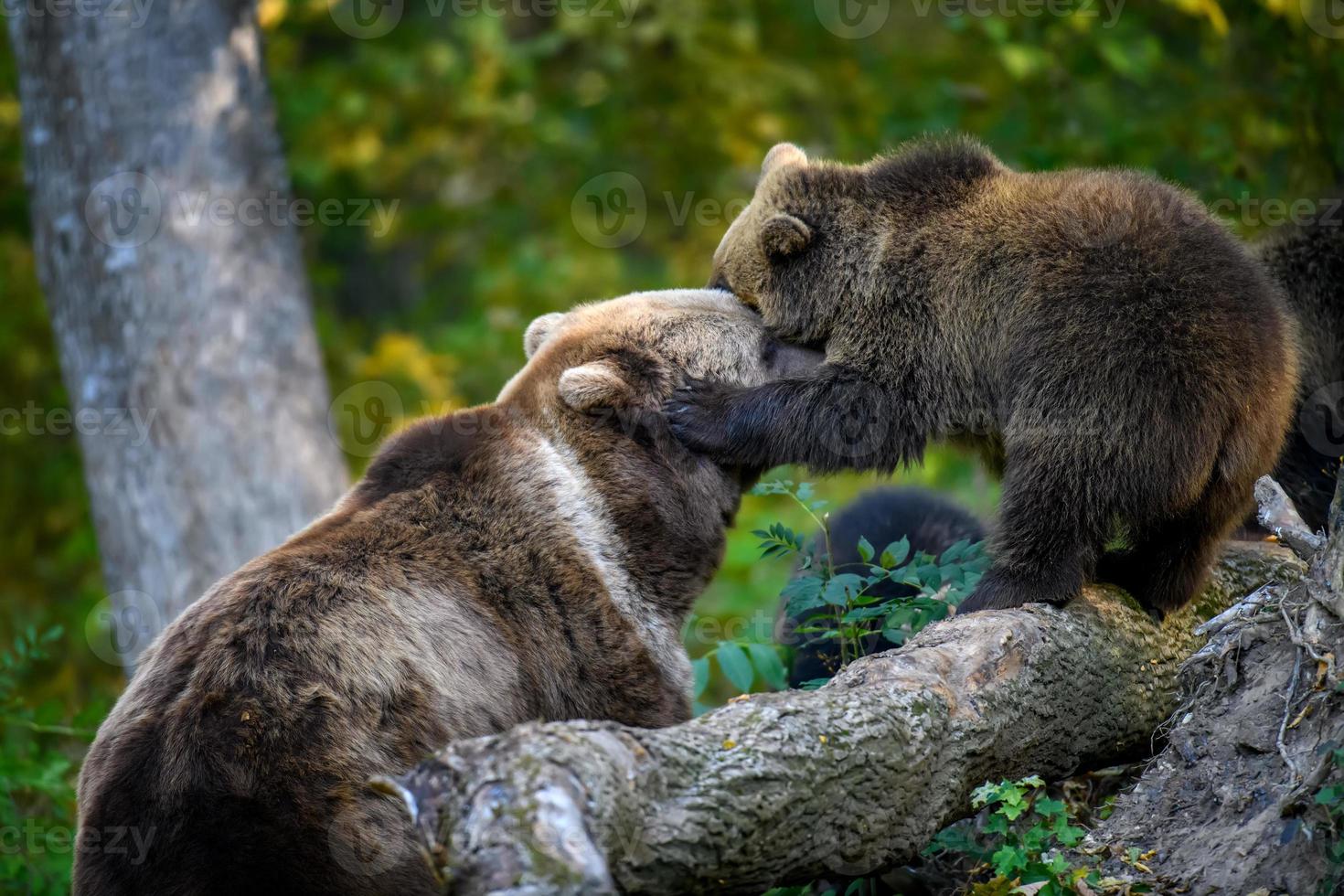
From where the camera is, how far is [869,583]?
405cm

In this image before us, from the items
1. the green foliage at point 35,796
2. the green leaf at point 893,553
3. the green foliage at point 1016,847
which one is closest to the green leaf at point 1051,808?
the green foliage at point 1016,847

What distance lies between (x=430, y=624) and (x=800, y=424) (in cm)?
149

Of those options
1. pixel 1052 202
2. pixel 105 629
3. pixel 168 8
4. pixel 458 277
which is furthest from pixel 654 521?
pixel 458 277

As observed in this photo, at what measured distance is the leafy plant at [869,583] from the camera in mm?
4031

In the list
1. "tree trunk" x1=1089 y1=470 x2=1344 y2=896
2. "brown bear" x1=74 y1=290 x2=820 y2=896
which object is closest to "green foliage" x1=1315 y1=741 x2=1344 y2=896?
"tree trunk" x1=1089 y1=470 x2=1344 y2=896

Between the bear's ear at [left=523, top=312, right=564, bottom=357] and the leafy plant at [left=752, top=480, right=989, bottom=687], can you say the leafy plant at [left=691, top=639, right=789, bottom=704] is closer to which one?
the leafy plant at [left=752, top=480, right=989, bottom=687]

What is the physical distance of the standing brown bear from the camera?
12.8 feet

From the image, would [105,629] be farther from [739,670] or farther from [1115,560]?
[1115,560]

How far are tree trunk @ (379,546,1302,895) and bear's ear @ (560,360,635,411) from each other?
1420 mm

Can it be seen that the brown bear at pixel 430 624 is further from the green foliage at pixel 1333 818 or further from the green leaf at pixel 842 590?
the green foliage at pixel 1333 818

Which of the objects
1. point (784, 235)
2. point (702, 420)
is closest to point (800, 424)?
point (702, 420)

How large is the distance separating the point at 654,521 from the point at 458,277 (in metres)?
9.26

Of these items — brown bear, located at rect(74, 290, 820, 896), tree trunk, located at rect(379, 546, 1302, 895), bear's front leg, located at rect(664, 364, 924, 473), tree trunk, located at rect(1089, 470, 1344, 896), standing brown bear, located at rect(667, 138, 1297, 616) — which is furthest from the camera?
bear's front leg, located at rect(664, 364, 924, 473)

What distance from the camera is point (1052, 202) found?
436 centimetres
